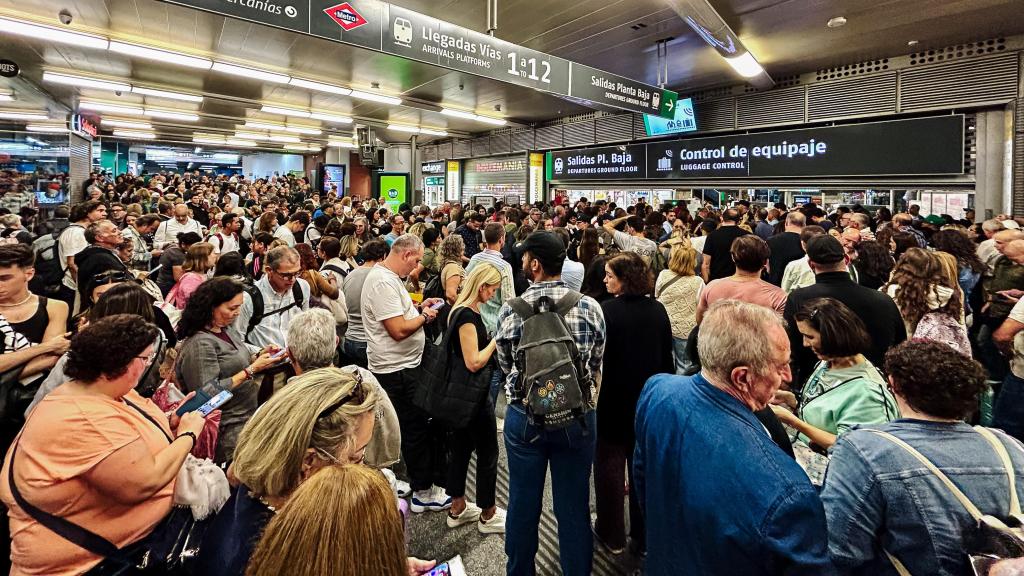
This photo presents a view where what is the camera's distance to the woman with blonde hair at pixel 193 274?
135 inches

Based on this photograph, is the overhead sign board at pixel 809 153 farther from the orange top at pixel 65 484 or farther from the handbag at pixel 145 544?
the orange top at pixel 65 484

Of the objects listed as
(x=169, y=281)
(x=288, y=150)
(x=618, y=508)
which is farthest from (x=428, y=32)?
(x=288, y=150)

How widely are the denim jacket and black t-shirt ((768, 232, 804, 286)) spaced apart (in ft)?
13.8

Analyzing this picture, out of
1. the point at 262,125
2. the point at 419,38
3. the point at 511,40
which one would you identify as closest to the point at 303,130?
the point at 262,125

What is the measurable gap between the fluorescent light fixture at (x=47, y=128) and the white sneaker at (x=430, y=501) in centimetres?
1214

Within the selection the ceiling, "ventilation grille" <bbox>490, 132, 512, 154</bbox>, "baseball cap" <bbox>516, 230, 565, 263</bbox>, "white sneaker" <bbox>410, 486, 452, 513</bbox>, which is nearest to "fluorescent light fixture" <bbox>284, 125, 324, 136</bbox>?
the ceiling

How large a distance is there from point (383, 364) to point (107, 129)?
19.9 metres

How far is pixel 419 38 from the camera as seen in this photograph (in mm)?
4664

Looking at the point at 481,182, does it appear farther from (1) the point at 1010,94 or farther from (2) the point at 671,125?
(1) the point at 1010,94

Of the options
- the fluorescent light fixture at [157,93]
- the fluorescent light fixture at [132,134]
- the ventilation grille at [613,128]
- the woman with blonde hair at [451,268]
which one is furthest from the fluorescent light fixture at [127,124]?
the woman with blonde hair at [451,268]

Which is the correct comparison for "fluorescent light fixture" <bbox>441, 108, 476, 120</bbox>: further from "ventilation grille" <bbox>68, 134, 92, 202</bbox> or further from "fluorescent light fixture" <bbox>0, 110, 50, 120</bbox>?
"ventilation grille" <bbox>68, 134, 92, 202</bbox>

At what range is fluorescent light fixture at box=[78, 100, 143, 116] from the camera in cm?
1195

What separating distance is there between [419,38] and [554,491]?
13.6ft

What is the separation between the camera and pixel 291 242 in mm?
5824
